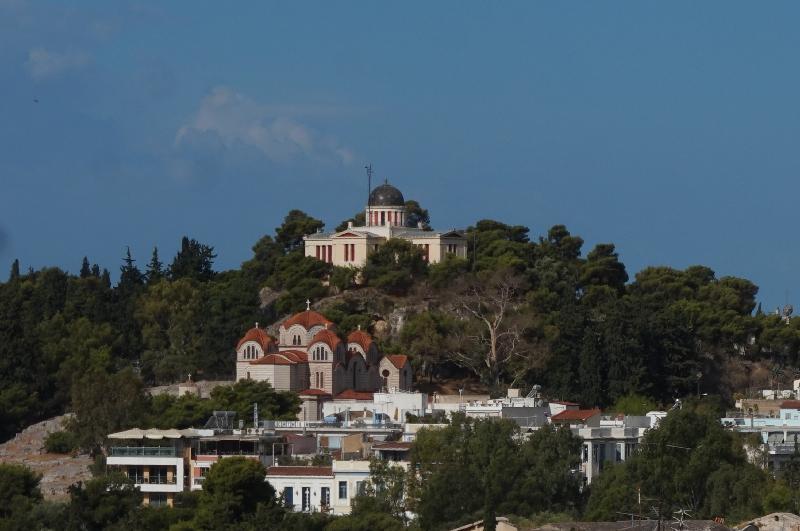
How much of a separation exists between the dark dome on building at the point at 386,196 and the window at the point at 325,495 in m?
29.2

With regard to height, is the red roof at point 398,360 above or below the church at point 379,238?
below

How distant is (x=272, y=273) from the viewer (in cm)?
9194

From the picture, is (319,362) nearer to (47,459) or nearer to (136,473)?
(47,459)

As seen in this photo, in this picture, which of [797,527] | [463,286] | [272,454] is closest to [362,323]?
[463,286]

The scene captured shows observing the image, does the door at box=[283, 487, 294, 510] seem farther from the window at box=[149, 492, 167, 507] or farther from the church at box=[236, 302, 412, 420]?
the church at box=[236, 302, 412, 420]

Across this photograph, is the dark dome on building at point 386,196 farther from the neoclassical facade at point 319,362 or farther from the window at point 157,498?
the window at point 157,498

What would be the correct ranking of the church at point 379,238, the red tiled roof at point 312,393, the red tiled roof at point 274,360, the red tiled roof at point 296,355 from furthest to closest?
the church at point 379,238 < the red tiled roof at point 296,355 < the red tiled roof at point 274,360 < the red tiled roof at point 312,393

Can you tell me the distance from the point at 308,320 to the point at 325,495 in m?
20.2

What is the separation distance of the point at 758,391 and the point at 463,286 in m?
10.7

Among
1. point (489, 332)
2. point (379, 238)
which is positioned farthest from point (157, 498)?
point (379, 238)

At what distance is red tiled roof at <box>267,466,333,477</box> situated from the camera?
6266 cm

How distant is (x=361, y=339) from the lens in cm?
8106

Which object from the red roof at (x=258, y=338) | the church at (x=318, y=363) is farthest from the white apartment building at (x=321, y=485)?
the red roof at (x=258, y=338)

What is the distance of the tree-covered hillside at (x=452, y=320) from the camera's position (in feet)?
263
